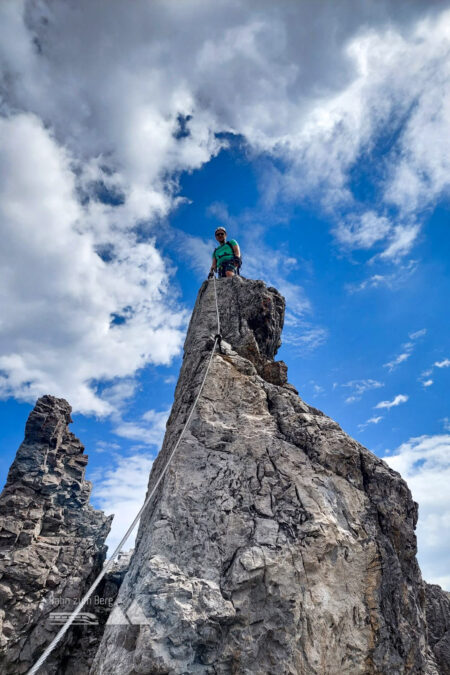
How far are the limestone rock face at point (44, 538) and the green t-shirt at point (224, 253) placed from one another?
480 inches

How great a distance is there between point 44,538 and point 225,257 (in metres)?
15.6

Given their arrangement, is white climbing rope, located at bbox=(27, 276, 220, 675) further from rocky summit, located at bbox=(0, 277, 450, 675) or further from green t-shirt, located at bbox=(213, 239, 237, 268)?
green t-shirt, located at bbox=(213, 239, 237, 268)

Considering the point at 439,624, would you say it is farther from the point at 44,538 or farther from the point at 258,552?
the point at 44,538

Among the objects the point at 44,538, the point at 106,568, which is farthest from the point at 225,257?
the point at 44,538

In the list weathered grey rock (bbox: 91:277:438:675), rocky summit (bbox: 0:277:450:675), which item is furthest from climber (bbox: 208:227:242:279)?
weathered grey rock (bbox: 91:277:438:675)

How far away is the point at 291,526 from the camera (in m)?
5.96

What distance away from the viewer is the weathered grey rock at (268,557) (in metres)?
4.86

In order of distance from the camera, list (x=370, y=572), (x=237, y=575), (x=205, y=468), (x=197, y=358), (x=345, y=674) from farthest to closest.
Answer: (x=197, y=358)
(x=205, y=468)
(x=370, y=572)
(x=237, y=575)
(x=345, y=674)

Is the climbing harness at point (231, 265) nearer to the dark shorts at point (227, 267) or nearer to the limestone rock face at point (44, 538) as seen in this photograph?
the dark shorts at point (227, 267)

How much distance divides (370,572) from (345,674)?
1407mm

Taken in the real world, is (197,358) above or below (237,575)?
above

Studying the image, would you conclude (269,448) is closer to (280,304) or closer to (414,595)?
(414,595)

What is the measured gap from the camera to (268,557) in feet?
18.2

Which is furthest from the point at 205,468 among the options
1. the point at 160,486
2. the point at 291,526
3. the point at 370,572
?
the point at 370,572
